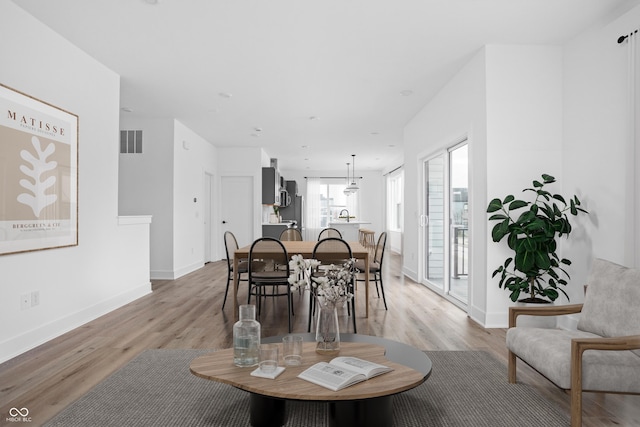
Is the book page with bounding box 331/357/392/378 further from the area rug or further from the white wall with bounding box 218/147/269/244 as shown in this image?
the white wall with bounding box 218/147/269/244

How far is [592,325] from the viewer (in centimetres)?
238

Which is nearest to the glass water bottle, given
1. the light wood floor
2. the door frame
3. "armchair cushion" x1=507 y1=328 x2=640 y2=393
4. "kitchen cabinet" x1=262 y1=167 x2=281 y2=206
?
the light wood floor

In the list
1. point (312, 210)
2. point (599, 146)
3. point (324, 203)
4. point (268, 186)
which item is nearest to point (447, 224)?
point (599, 146)

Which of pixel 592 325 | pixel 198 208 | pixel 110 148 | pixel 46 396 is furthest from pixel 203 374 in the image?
pixel 198 208

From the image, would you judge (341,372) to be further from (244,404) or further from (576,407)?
→ (576,407)

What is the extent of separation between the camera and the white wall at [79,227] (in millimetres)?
3129

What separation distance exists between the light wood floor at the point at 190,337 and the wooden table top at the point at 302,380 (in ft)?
2.77

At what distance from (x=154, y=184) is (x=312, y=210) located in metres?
7.37

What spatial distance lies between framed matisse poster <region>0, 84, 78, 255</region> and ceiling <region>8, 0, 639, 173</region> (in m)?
0.80

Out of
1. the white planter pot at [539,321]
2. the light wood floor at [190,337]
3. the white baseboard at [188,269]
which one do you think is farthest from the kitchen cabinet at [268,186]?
the white planter pot at [539,321]

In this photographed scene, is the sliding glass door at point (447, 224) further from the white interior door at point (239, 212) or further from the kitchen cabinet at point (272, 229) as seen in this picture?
the white interior door at point (239, 212)

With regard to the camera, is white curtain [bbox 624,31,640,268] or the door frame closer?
white curtain [bbox 624,31,640,268]

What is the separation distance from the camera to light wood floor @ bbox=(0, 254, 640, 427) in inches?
91.4

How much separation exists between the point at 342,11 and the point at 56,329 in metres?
3.65
